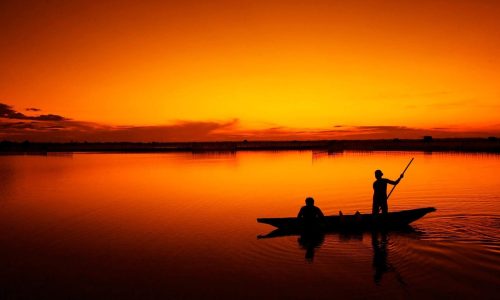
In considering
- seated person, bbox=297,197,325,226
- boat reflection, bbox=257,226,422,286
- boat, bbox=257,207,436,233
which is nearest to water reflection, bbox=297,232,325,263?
boat reflection, bbox=257,226,422,286

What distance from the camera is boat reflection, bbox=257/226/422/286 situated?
10.2 metres

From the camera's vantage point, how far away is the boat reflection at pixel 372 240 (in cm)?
1017

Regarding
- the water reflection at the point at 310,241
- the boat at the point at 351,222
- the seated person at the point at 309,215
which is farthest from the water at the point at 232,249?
the seated person at the point at 309,215

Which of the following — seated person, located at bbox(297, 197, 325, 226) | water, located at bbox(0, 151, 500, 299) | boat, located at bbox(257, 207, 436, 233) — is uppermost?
seated person, located at bbox(297, 197, 325, 226)

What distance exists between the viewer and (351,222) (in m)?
13.5

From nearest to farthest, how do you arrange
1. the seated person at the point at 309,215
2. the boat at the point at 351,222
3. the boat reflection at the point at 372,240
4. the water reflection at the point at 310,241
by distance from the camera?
the boat reflection at the point at 372,240
the water reflection at the point at 310,241
the seated person at the point at 309,215
the boat at the point at 351,222

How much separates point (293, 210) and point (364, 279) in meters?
9.20

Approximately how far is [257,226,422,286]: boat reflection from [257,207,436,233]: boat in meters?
0.20

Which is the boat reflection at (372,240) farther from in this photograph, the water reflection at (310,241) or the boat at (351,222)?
the boat at (351,222)

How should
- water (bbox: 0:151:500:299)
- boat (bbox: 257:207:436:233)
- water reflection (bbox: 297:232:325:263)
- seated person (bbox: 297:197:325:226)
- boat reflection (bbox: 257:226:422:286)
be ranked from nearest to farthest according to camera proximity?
water (bbox: 0:151:500:299) → boat reflection (bbox: 257:226:422:286) → water reflection (bbox: 297:232:325:263) → seated person (bbox: 297:197:325:226) → boat (bbox: 257:207:436:233)

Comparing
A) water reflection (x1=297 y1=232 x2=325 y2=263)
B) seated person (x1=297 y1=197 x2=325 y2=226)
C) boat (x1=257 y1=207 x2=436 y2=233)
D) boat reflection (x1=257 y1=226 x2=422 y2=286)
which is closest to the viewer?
boat reflection (x1=257 y1=226 x2=422 y2=286)

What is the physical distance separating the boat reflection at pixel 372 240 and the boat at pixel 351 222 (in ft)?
0.65

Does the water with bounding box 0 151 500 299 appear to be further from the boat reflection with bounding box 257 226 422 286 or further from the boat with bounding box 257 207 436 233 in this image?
the boat with bounding box 257 207 436 233

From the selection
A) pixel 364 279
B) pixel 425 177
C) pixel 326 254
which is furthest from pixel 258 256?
pixel 425 177
